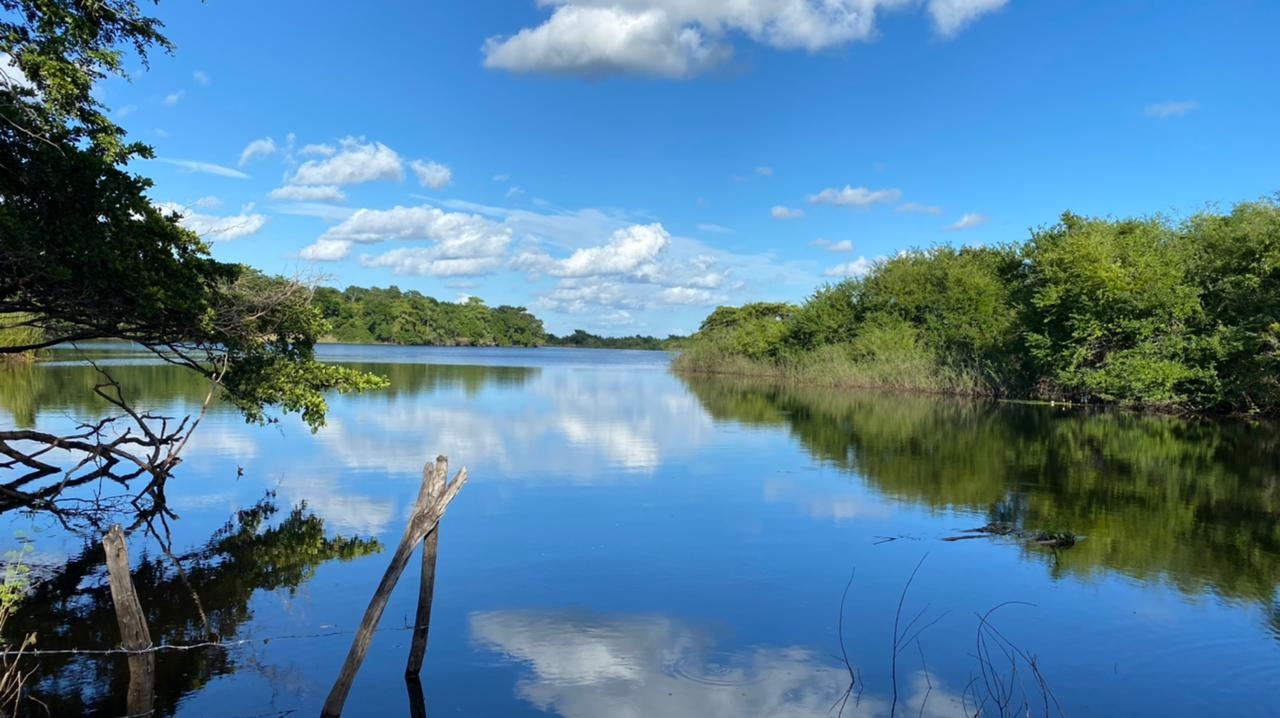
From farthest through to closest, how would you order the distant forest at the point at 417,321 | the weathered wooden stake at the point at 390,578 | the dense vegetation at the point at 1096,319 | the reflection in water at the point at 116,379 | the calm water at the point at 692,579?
the distant forest at the point at 417,321
the dense vegetation at the point at 1096,319
the reflection in water at the point at 116,379
the calm water at the point at 692,579
the weathered wooden stake at the point at 390,578

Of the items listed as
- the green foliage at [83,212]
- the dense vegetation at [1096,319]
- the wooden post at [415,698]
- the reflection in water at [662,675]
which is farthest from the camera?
the dense vegetation at [1096,319]

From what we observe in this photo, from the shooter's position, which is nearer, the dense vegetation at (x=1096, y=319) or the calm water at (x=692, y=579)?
the calm water at (x=692, y=579)

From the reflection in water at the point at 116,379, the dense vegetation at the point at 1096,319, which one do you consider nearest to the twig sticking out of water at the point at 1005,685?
the reflection in water at the point at 116,379

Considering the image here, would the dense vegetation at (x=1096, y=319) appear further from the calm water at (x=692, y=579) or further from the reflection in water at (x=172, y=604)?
the reflection in water at (x=172, y=604)

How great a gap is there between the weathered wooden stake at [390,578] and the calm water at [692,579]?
0.62m

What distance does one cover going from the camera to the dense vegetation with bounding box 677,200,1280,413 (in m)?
28.4

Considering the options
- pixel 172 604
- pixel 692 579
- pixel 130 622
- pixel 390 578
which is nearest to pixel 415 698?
pixel 390 578

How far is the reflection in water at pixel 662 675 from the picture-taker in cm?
666

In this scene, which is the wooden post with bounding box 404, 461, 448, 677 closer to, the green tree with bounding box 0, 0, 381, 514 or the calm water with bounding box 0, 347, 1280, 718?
the calm water with bounding box 0, 347, 1280, 718

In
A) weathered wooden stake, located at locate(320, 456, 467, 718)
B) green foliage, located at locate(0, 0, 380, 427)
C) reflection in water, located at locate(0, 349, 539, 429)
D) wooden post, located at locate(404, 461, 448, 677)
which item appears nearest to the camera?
weathered wooden stake, located at locate(320, 456, 467, 718)

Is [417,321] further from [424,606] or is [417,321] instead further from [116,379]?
[424,606]

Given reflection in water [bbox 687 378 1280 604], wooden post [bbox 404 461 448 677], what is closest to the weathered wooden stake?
wooden post [bbox 404 461 448 677]

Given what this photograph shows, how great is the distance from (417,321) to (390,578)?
419 ft

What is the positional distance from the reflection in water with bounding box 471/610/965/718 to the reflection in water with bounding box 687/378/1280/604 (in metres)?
4.97
